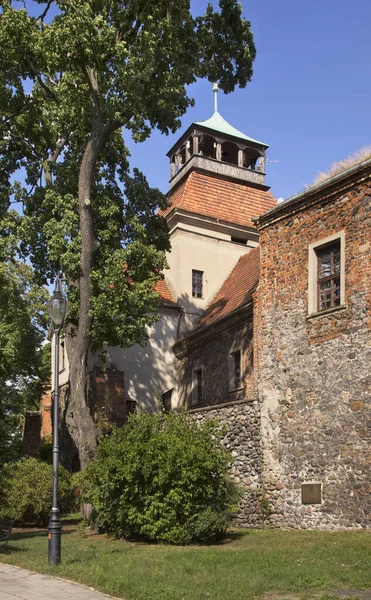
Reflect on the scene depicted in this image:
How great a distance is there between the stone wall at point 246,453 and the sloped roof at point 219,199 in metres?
13.4

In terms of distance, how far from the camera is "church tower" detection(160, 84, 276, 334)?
2794 cm

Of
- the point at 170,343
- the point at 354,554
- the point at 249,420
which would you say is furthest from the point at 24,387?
the point at 354,554

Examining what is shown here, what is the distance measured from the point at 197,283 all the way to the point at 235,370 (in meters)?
6.61

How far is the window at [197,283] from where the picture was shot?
28062mm

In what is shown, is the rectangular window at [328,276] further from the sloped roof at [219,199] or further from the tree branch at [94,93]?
the sloped roof at [219,199]

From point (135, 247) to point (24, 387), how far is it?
1418cm

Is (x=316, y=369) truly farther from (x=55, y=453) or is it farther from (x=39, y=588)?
(x=39, y=588)

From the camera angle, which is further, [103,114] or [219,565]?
[103,114]

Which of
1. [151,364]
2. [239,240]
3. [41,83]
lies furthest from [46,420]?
[41,83]

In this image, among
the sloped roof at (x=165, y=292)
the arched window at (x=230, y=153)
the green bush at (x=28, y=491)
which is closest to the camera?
the green bush at (x=28, y=491)

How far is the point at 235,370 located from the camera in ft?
74.2

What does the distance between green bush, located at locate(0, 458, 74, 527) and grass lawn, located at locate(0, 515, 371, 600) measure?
2990 mm

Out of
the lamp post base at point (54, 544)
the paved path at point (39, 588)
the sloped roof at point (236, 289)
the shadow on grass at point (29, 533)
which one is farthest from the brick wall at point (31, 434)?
the paved path at point (39, 588)

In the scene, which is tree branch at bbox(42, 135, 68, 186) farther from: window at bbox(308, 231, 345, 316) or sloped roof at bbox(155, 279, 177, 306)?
window at bbox(308, 231, 345, 316)
